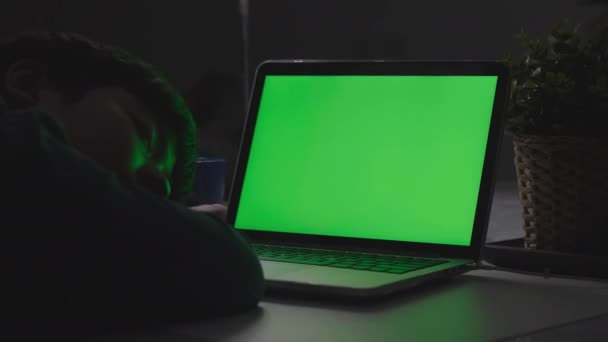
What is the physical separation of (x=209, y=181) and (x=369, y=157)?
0.37 metres

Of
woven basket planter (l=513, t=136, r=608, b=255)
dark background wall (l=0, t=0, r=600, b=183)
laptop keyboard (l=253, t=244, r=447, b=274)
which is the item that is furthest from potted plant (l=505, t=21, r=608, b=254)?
dark background wall (l=0, t=0, r=600, b=183)

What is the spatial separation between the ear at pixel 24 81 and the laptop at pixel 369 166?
0.29 meters

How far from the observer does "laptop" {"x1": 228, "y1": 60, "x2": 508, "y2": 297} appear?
0.86 meters

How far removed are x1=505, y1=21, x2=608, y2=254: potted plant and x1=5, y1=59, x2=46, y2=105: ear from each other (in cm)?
54

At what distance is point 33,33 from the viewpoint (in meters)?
0.72

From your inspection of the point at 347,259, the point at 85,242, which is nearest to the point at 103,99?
the point at 85,242

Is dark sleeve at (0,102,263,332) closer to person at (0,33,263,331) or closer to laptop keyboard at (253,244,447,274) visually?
person at (0,33,263,331)

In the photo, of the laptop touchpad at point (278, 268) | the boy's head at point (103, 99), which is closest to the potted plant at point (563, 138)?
the laptop touchpad at point (278, 268)

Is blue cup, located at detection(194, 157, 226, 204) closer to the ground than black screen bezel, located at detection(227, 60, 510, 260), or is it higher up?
closer to the ground

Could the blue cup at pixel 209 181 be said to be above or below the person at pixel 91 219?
below

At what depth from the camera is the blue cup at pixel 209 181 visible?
3.96 feet

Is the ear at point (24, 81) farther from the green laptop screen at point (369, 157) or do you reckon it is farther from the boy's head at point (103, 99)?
the green laptop screen at point (369, 157)

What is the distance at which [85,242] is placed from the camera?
0.57 metres

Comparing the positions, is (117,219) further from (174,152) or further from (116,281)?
(174,152)
